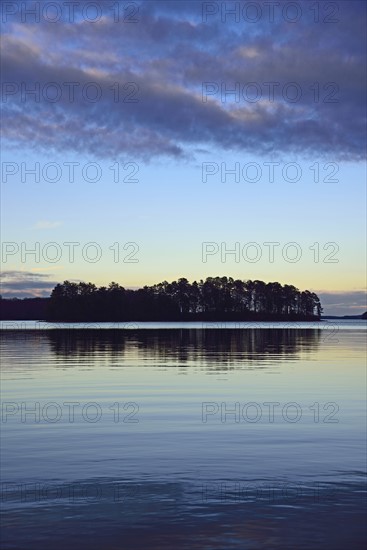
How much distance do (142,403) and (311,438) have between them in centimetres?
1331

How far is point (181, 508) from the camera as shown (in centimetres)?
1831

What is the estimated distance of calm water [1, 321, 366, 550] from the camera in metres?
16.6

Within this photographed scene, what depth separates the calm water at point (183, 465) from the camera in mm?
16562

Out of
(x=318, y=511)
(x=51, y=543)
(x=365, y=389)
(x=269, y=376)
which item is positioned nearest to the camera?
(x=51, y=543)

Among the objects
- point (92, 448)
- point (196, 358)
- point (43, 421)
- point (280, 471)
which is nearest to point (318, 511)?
point (280, 471)

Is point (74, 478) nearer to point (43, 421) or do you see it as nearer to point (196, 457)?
point (196, 457)

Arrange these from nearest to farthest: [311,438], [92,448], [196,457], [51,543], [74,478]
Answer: [51,543], [74,478], [196,457], [92,448], [311,438]

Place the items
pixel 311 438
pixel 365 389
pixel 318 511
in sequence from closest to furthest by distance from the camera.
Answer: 1. pixel 318 511
2. pixel 311 438
3. pixel 365 389

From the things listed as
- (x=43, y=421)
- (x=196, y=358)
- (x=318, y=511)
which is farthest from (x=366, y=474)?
(x=196, y=358)

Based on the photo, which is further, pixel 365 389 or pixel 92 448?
pixel 365 389

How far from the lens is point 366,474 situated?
74.3ft

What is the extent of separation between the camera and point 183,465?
24016 mm

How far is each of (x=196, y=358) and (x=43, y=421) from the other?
45092 millimetres

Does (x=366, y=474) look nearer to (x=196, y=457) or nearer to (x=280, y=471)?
(x=280, y=471)
